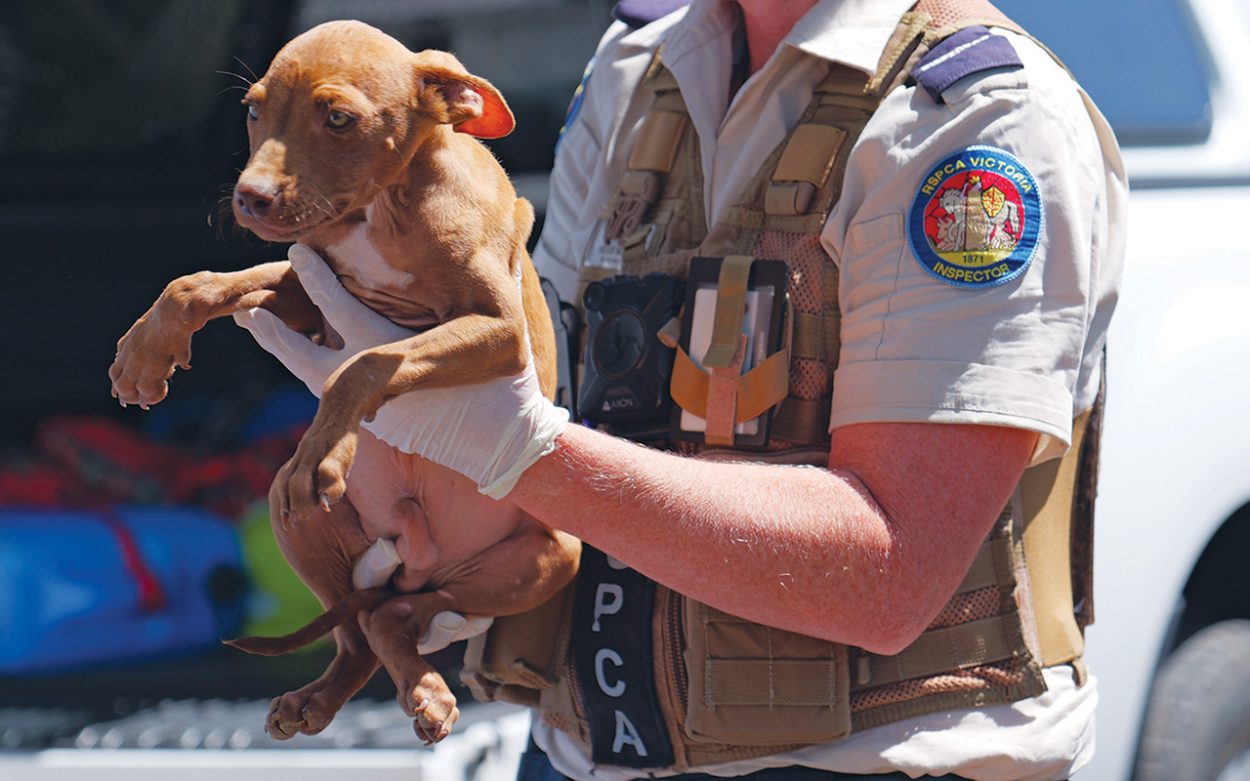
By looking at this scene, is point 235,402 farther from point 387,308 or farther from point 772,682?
point 772,682

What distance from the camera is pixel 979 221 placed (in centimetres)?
185

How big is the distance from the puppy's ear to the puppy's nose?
0.82 feet

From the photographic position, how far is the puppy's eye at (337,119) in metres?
1.75

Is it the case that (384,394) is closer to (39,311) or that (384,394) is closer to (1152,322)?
(1152,322)

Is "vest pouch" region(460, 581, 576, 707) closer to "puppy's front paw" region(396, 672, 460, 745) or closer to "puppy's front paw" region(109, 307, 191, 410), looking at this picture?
"puppy's front paw" region(396, 672, 460, 745)

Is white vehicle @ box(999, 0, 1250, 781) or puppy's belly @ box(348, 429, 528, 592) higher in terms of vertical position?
puppy's belly @ box(348, 429, 528, 592)

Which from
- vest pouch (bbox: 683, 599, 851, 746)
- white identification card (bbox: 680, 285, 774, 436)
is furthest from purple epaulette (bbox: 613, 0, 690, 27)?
vest pouch (bbox: 683, 599, 851, 746)

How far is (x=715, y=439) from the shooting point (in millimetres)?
2076

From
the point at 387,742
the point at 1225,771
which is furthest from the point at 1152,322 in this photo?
the point at 387,742

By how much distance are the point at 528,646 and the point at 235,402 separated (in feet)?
7.80

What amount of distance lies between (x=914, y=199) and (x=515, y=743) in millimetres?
1555

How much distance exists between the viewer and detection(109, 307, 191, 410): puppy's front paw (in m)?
1.93

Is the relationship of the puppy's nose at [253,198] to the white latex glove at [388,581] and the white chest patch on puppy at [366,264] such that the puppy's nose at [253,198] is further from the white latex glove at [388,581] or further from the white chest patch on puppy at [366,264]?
the white latex glove at [388,581]

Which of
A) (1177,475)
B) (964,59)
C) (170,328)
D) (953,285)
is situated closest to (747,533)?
(953,285)
